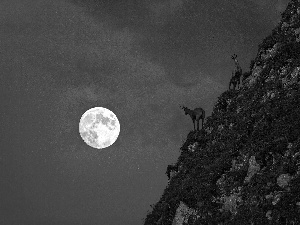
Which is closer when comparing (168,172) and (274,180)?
(274,180)

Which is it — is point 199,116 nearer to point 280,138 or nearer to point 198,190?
point 198,190

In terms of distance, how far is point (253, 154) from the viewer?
A: 874 inches

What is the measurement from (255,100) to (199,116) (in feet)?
39.0

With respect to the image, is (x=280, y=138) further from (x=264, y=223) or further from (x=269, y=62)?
(x=269, y=62)

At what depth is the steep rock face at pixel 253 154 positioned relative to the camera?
18.4m

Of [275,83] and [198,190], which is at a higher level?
[275,83]

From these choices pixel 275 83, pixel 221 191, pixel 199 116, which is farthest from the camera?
pixel 199 116

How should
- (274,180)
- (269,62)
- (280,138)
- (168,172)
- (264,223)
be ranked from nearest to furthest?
1. (264,223)
2. (274,180)
3. (280,138)
4. (269,62)
5. (168,172)

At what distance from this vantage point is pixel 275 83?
2633 centimetres

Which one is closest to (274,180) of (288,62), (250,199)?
(250,199)

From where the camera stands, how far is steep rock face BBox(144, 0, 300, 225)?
18438mm

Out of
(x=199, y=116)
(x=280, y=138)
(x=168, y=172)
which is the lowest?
(x=280, y=138)

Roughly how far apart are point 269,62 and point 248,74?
5.49 metres

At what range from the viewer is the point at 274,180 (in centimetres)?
1888
